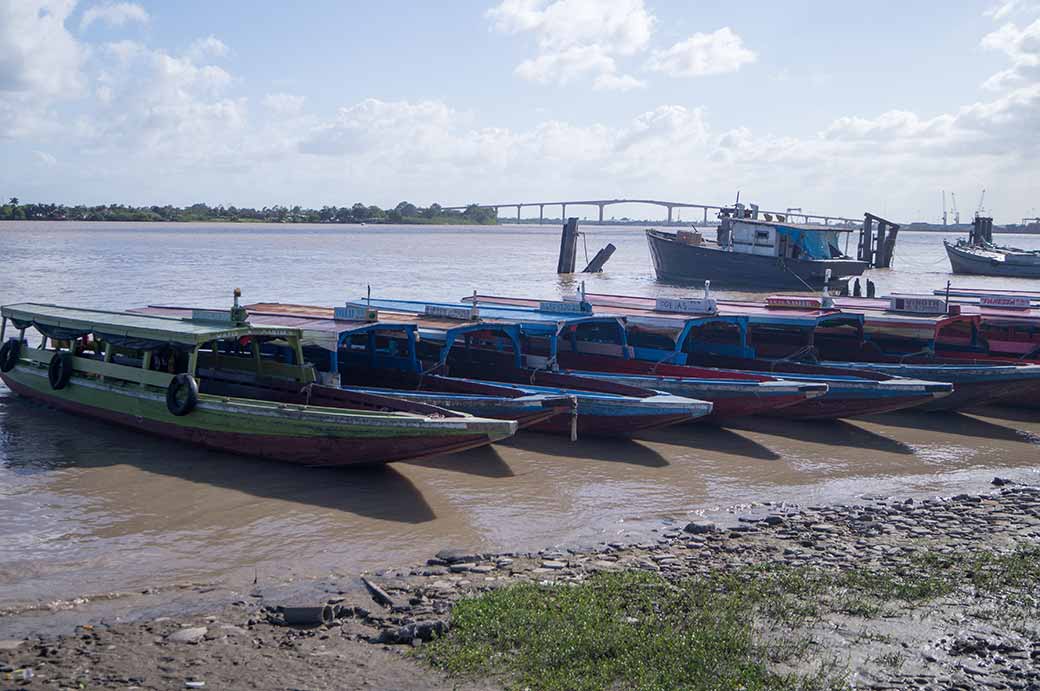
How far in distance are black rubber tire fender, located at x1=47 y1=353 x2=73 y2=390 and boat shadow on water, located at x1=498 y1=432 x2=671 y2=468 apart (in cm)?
718

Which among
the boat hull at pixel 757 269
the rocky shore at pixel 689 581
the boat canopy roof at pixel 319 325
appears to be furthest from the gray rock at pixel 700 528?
the boat hull at pixel 757 269

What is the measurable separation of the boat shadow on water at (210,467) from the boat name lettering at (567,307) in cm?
715

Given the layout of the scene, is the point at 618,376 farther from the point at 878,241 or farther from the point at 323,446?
the point at 878,241

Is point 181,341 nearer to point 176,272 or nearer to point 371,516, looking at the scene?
point 371,516

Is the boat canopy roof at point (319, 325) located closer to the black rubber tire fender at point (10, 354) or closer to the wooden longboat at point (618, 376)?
the wooden longboat at point (618, 376)

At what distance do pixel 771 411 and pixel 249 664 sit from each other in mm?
11806

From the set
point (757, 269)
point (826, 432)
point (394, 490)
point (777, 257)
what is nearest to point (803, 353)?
point (826, 432)

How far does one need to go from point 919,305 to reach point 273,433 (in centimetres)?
1464

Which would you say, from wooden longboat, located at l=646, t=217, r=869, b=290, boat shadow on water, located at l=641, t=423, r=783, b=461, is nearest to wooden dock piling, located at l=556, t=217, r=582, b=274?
wooden longboat, located at l=646, t=217, r=869, b=290

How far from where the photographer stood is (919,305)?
2100cm

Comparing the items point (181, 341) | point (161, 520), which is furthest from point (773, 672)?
point (181, 341)

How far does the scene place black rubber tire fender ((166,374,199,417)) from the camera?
43.8 feet

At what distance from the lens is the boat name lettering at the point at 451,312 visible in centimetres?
1747

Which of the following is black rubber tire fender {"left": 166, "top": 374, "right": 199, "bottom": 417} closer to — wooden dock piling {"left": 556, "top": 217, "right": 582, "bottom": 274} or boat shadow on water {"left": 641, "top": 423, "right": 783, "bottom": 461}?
boat shadow on water {"left": 641, "top": 423, "right": 783, "bottom": 461}
